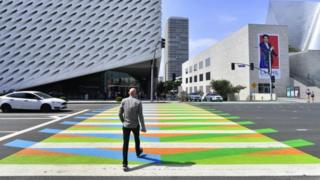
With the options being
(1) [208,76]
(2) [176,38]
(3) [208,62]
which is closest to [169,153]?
(1) [208,76]

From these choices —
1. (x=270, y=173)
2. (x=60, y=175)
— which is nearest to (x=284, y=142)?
(x=270, y=173)

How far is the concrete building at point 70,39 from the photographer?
73.5 m

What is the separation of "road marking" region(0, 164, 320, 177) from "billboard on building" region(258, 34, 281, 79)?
6875 centimetres

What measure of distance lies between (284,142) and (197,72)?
110492 mm

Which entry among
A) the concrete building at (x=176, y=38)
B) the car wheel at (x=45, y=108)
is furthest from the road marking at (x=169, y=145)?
the concrete building at (x=176, y=38)

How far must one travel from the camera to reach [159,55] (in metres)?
74.6

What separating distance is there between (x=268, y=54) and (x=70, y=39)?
3804 centimetres

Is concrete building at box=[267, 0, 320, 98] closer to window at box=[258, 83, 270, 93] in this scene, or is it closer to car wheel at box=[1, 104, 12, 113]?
window at box=[258, 83, 270, 93]

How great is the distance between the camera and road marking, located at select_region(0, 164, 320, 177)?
7262mm

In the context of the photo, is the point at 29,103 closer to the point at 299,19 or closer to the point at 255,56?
the point at 255,56

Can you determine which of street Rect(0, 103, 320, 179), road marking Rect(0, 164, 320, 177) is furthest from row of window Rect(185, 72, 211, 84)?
road marking Rect(0, 164, 320, 177)

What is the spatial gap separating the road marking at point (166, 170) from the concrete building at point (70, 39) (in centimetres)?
6616

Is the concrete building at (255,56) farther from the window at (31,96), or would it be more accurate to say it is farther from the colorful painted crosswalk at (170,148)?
the colorful painted crosswalk at (170,148)

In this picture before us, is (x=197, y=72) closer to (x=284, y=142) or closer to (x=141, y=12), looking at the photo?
(x=141, y=12)
